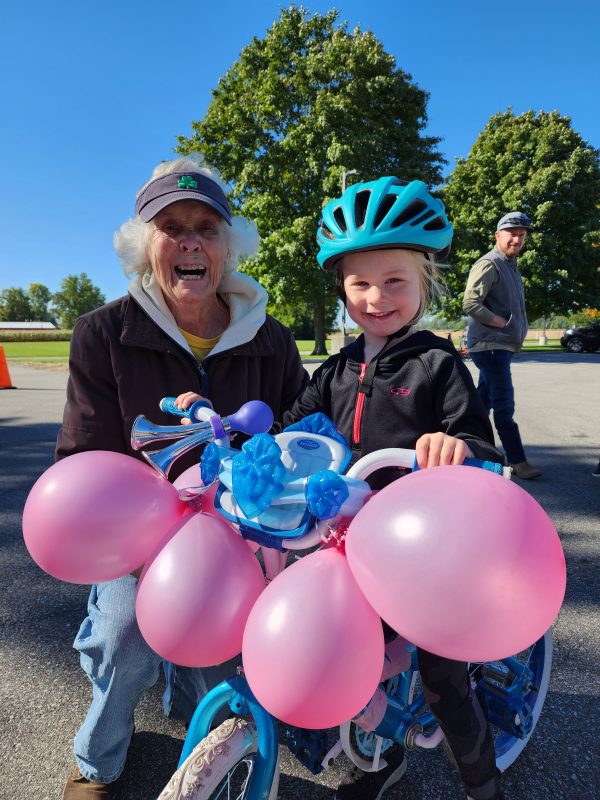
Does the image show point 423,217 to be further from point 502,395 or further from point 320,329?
point 320,329

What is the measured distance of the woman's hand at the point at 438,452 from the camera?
113cm

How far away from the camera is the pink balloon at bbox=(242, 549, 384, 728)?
3.07 feet

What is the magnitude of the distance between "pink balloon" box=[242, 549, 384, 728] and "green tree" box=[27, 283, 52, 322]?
11687 centimetres

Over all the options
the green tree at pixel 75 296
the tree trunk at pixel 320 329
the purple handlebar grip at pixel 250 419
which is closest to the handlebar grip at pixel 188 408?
the purple handlebar grip at pixel 250 419

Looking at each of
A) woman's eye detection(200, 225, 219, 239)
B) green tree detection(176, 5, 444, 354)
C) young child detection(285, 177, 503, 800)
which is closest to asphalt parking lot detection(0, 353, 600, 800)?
young child detection(285, 177, 503, 800)

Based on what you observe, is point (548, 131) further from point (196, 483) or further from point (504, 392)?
point (196, 483)

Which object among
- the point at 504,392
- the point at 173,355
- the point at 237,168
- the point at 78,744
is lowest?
the point at 78,744

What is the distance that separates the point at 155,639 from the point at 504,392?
425 centimetres

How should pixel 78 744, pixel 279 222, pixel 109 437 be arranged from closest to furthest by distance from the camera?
pixel 78 744 < pixel 109 437 < pixel 279 222

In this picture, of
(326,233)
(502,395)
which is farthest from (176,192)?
(502,395)

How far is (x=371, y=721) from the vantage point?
4.83ft

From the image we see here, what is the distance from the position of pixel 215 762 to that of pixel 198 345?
1.48 metres

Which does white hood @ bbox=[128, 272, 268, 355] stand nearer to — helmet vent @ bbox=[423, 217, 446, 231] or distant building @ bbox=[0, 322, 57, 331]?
helmet vent @ bbox=[423, 217, 446, 231]

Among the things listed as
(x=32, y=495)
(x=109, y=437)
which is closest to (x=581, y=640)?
(x=109, y=437)
